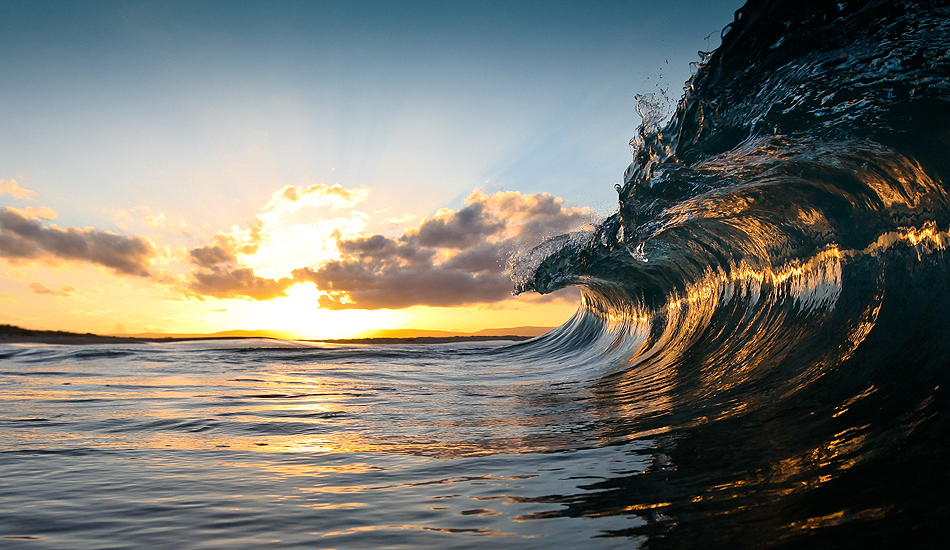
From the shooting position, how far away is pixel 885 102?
294cm

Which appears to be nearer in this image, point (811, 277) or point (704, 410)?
point (704, 410)

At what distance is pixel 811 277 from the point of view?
4.52 meters

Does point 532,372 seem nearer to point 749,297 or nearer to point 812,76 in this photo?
point 749,297

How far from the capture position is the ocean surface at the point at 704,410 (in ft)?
5.26

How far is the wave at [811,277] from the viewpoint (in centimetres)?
176

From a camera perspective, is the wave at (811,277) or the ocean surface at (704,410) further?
the wave at (811,277)

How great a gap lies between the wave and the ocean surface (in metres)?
0.01

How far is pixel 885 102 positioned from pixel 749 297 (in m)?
3.17

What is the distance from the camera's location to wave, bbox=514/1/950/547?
1757 mm

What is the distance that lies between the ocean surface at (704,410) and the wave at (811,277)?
0.01m

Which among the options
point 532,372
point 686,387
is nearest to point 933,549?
point 686,387

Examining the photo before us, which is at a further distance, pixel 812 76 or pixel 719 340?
pixel 719 340

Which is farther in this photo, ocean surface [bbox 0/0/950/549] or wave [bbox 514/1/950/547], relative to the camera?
wave [bbox 514/1/950/547]

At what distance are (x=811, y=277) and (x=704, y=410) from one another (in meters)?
1.91
